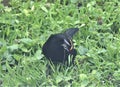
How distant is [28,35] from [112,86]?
42.6 inches

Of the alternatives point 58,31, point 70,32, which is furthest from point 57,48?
point 58,31

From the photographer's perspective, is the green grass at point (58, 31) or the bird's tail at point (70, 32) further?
the bird's tail at point (70, 32)

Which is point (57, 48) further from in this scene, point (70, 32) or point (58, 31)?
point (58, 31)

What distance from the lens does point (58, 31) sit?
444cm

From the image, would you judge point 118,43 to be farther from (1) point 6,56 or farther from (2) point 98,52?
(1) point 6,56

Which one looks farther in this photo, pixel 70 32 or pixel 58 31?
pixel 58 31

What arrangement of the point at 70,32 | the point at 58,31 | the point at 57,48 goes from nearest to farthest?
the point at 57,48 → the point at 70,32 → the point at 58,31

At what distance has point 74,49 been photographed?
3982 mm

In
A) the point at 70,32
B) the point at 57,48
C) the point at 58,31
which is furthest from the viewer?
the point at 58,31

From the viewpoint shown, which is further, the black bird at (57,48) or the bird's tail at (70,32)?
the bird's tail at (70,32)

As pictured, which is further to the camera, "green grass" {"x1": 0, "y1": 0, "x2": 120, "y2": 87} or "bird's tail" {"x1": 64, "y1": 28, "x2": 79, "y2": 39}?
"bird's tail" {"x1": 64, "y1": 28, "x2": 79, "y2": 39}

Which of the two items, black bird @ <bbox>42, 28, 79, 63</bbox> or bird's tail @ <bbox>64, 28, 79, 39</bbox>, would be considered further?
bird's tail @ <bbox>64, 28, 79, 39</bbox>

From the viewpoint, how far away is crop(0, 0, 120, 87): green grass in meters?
3.80

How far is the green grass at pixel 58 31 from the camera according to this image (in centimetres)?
380
